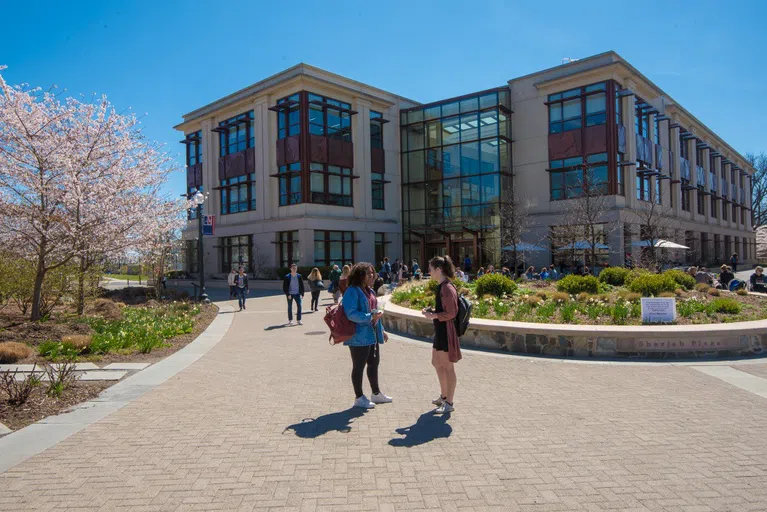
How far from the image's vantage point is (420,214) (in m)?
37.4

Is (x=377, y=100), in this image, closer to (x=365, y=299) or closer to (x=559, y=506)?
(x=365, y=299)

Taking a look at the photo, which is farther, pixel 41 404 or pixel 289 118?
pixel 289 118

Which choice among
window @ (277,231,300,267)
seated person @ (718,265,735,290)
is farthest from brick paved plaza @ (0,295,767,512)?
window @ (277,231,300,267)

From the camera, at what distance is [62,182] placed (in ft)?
38.2

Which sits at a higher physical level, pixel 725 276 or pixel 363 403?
pixel 725 276

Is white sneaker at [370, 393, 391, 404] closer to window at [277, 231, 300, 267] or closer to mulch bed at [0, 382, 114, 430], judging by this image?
mulch bed at [0, 382, 114, 430]

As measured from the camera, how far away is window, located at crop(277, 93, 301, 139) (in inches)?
1270

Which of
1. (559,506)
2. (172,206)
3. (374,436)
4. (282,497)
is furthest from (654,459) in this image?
(172,206)

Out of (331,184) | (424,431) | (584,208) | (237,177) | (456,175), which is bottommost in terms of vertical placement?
(424,431)

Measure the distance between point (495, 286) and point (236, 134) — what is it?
29197 millimetres

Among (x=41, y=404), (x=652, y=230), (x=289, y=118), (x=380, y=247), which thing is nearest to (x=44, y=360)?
(x=41, y=404)

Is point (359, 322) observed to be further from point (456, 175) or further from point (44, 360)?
point (456, 175)

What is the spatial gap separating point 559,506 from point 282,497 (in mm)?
1938

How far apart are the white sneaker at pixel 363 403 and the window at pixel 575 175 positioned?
26.0 m
